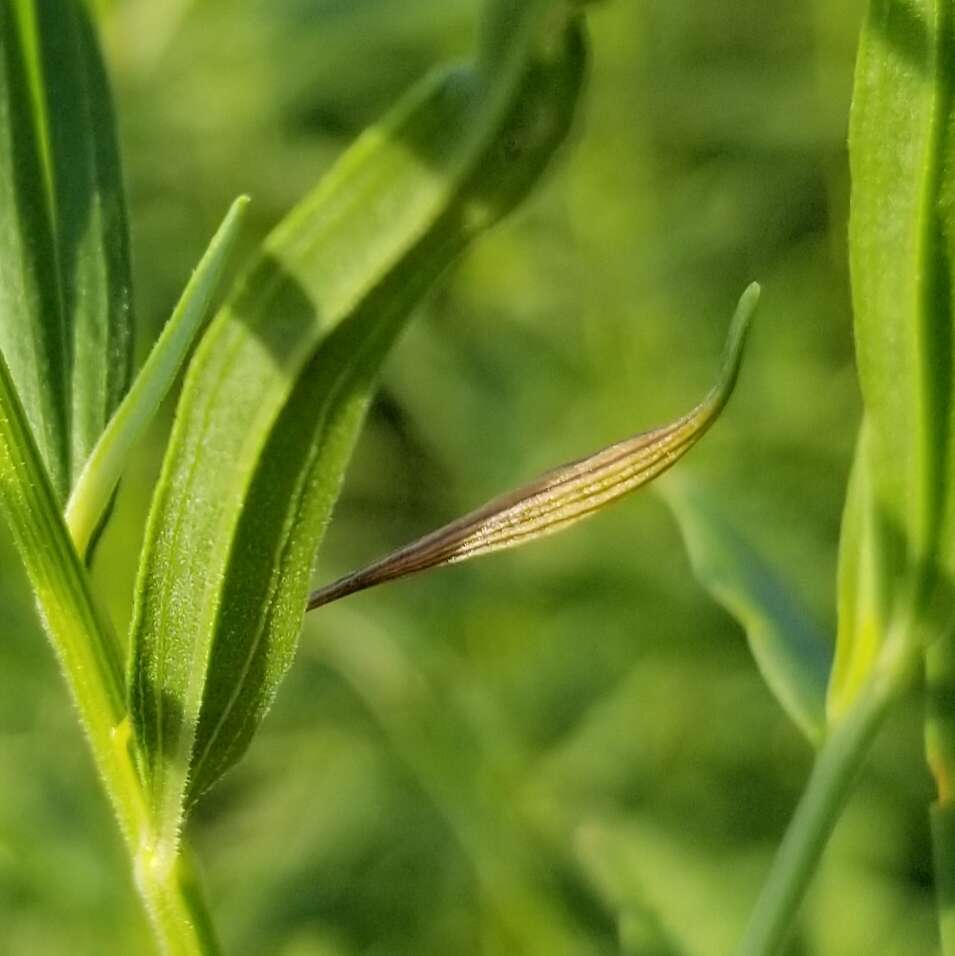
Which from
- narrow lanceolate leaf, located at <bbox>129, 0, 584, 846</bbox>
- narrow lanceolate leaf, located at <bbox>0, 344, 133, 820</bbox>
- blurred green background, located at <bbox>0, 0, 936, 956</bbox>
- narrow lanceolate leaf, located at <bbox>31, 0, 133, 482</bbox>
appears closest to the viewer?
narrow lanceolate leaf, located at <bbox>129, 0, 584, 846</bbox>

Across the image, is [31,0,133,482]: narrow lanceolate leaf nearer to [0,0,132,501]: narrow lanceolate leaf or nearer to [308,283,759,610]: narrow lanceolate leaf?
[0,0,132,501]: narrow lanceolate leaf

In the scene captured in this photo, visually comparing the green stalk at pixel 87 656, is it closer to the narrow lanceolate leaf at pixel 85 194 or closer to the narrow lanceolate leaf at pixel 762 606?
the narrow lanceolate leaf at pixel 85 194

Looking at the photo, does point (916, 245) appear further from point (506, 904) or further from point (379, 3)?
point (379, 3)

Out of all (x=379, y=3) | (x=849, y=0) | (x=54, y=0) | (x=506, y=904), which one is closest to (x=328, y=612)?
(x=506, y=904)

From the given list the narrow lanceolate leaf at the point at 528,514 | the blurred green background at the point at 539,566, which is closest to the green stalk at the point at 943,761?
the narrow lanceolate leaf at the point at 528,514

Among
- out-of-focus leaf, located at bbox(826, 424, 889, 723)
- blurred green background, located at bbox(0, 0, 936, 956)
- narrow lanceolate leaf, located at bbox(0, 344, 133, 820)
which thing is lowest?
blurred green background, located at bbox(0, 0, 936, 956)

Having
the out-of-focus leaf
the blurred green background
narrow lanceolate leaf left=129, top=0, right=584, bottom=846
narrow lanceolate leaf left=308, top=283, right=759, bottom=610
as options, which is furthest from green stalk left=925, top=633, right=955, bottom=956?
the blurred green background

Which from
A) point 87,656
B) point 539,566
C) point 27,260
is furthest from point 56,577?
point 539,566
